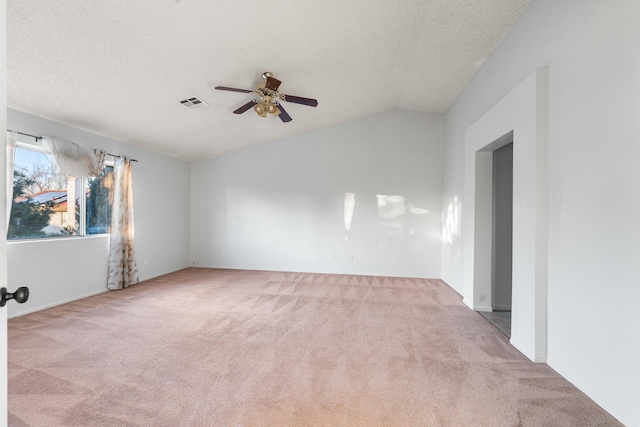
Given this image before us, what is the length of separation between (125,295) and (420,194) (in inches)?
213

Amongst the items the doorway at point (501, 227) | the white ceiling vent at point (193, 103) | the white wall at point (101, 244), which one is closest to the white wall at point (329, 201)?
→ the white wall at point (101, 244)

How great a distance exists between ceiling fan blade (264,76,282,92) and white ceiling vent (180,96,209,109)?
1184 mm

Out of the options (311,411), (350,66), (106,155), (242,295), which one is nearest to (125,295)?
(242,295)

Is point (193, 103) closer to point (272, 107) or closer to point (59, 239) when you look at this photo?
point (272, 107)

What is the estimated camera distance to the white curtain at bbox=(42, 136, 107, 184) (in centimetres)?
380

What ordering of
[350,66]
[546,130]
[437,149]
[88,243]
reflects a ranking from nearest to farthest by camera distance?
1. [546,130]
2. [350,66]
3. [88,243]
4. [437,149]

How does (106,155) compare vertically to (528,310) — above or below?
above

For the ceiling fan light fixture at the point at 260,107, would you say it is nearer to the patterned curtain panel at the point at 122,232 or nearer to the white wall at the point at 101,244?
the white wall at the point at 101,244

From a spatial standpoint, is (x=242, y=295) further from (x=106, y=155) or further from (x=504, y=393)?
(x=504, y=393)

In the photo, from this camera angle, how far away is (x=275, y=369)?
92.4 inches

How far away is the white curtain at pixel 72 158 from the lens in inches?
150

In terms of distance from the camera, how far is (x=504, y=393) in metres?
2.05

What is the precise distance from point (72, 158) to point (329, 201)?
424 centimetres

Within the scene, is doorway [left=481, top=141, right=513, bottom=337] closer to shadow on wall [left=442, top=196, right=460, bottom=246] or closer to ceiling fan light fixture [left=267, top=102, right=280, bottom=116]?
shadow on wall [left=442, top=196, right=460, bottom=246]
